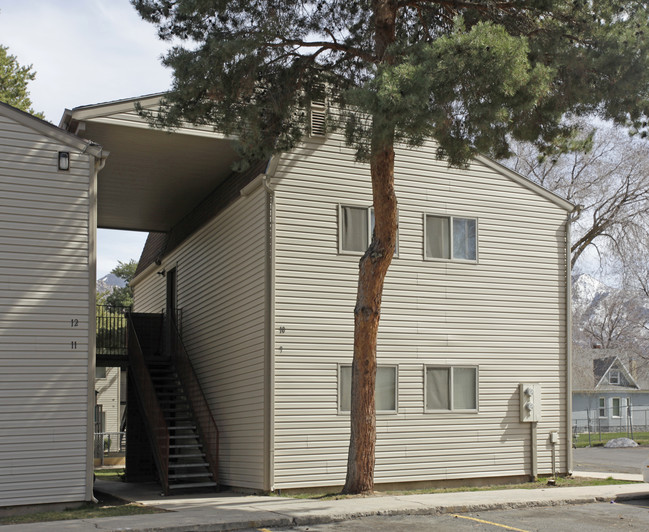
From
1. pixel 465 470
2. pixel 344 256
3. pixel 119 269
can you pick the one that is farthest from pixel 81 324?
pixel 119 269

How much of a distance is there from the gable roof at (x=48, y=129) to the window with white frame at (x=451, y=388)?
8000mm

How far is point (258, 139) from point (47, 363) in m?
5.38

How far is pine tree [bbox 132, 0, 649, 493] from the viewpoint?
10820 mm

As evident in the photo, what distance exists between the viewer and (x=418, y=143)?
1178cm

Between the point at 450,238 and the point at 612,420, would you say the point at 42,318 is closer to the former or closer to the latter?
the point at 450,238

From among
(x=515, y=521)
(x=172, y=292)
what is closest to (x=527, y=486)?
(x=515, y=521)

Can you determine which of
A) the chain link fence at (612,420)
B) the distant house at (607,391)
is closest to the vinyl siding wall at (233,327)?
the distant house at (607,391)

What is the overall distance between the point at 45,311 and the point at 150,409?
16.9 feet

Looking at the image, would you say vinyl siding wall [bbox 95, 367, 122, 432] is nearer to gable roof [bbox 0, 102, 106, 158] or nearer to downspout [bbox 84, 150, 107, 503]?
downspout [bbox 84, 150, 107, 503]

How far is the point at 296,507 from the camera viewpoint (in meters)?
12.0

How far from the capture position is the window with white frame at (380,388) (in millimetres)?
15156

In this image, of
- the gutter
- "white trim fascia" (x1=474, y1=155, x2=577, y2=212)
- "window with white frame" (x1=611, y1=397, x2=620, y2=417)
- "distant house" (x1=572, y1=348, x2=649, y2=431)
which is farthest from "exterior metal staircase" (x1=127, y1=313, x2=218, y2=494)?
"window with white frame" (x1=611, y1=397, x2=620, y2=417)

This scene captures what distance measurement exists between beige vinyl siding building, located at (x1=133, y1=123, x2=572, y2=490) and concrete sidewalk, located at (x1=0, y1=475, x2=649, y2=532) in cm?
161

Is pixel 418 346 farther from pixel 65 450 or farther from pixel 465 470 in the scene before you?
pixel 65 450
